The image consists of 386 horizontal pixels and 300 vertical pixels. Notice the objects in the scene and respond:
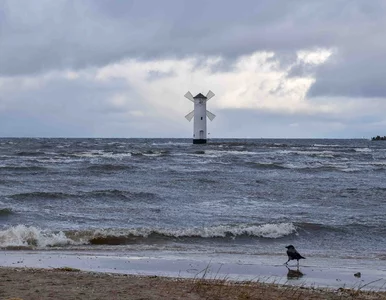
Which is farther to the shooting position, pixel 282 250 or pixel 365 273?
pixel 282 250

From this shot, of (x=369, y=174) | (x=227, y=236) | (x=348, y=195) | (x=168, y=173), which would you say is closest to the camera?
(x=227, y=236)

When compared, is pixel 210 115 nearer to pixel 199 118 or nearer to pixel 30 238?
pixel 199 118

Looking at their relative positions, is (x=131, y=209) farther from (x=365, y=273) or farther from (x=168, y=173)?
(x=168, y=173)

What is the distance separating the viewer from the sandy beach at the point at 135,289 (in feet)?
25.4

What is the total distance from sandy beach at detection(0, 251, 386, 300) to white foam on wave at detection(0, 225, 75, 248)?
3.55 feet

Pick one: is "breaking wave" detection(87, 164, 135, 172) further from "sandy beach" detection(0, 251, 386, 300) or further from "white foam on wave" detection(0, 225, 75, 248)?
"sandy beach" detection(0, 251, 386, 300)

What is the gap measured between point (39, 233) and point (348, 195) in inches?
583

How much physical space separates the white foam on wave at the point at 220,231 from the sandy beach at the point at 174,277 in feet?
8.33

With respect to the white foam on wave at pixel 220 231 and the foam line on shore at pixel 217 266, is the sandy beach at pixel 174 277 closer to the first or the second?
the foam line on shore at pixel 217 266

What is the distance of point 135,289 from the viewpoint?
8.20 m

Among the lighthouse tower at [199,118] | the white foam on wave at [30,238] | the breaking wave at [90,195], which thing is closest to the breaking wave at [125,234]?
the white foam on wave at [30,238]

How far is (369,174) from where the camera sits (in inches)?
1463

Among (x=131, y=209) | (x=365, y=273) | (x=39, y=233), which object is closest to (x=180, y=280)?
(x=365, y=273)

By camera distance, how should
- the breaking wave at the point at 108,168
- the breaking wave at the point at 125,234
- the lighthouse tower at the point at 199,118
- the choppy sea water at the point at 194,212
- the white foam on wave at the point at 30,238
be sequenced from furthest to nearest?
the lighthouse tower at the point at 199,118
the breaking wave at the point at 108,168
the choppy sea water at the point at 194,212
the breaking wave at the point at 125,234
the white foam on wave at the point at 30,238
